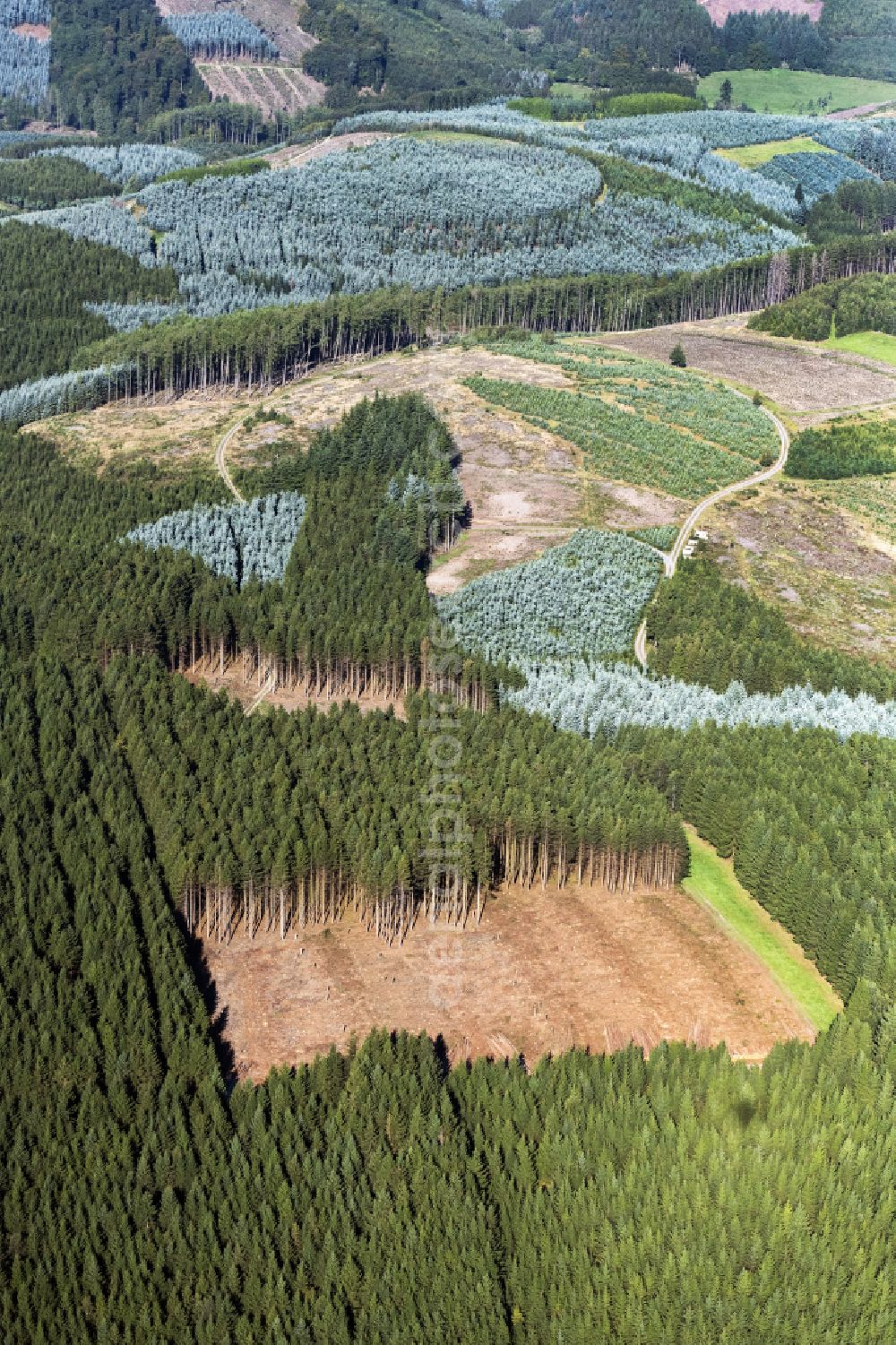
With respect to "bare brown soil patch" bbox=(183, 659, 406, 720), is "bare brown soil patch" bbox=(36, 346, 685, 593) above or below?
above

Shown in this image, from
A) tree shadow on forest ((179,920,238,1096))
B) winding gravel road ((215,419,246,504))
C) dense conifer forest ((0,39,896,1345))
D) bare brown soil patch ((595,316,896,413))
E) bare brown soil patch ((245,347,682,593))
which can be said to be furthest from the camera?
bare brown soil patch ((595,316,896,413))

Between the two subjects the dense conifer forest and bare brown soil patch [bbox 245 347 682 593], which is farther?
bare brown soil patch [bbox 245 347 682 593]

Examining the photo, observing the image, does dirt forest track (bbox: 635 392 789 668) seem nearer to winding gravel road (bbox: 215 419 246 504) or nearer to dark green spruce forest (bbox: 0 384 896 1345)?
dark green spruce forest (bbox: 0 384 896 1345)

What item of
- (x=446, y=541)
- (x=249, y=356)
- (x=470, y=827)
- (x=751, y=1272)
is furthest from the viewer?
(x=249, y=356)

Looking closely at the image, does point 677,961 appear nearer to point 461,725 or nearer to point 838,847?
point 838,847

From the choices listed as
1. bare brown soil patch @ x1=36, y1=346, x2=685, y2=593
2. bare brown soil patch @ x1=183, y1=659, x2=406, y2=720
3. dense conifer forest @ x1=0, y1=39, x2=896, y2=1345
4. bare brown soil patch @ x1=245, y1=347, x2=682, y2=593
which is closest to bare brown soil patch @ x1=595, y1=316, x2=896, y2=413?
bare brown soil patch @ x1=245, y1=347, x2=682, y2=593

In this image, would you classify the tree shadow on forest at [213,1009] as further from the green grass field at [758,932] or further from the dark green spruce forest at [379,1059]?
the green grass field at [758,932]

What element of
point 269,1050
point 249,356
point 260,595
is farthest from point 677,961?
point 249,356
